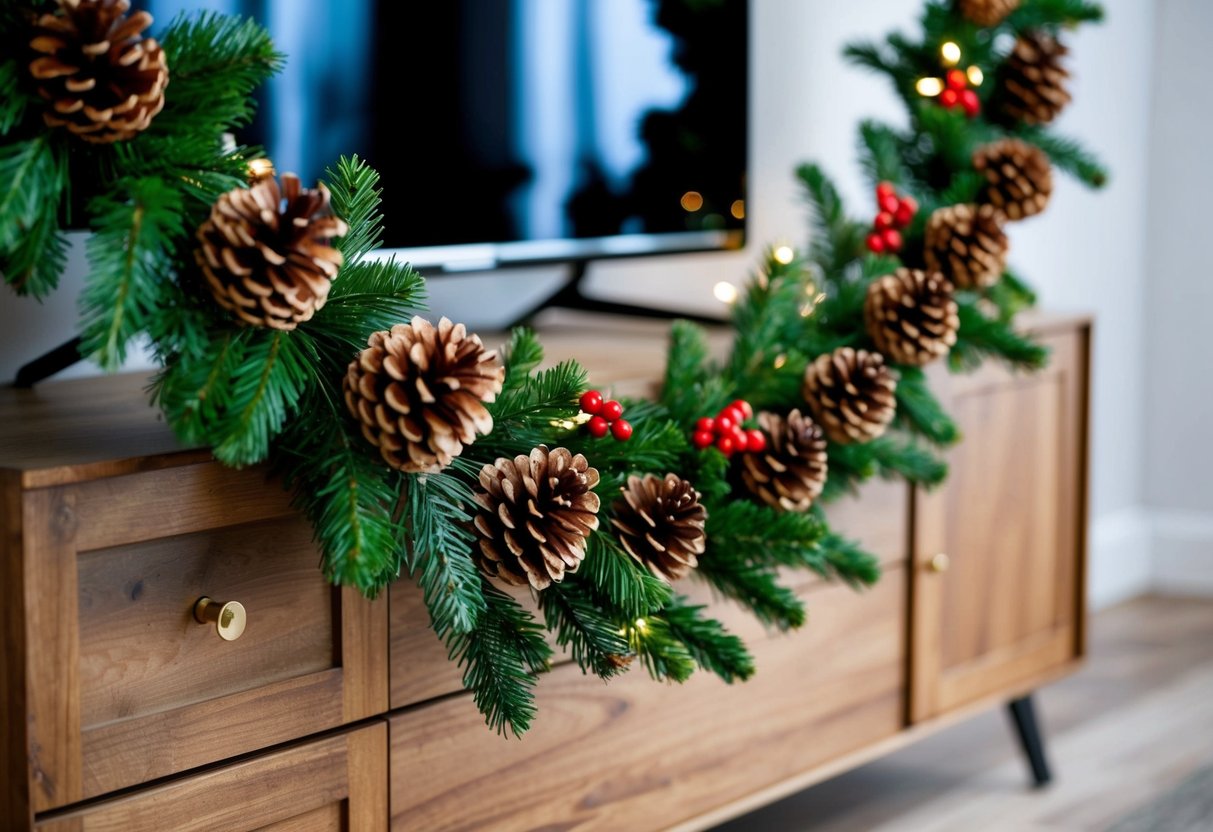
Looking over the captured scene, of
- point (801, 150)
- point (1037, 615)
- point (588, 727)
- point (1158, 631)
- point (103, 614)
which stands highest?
point (801, 150)

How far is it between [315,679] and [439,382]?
0.31 meters

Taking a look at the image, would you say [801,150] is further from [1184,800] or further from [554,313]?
→ [1184,800]

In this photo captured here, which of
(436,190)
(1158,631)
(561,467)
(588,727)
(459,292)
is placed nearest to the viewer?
(561,467)

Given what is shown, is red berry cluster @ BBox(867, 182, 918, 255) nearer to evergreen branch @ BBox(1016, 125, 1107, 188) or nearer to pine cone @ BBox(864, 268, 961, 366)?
pine cone @ BBox(864, 268, 961, 366)

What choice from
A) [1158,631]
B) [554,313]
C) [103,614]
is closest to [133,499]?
[103,614]

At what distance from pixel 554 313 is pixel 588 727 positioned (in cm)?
71

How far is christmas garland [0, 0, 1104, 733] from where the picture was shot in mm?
874

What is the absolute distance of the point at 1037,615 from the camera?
1952mm

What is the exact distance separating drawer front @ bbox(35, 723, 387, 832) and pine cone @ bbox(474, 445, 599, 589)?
22 cm

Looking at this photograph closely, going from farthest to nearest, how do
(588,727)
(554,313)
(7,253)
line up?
(554,313) < (588,727) < (7,253)

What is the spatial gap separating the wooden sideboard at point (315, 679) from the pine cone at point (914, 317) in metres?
0.24

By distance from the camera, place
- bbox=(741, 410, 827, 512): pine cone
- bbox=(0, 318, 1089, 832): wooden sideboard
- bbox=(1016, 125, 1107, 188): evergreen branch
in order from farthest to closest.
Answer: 1. bbox=(1016, 125, 1107, 188): evergreen branch
2. bbox=(741, 410, 827, 512): pine cone
3. bbox=(0, 318, 1089, 832): wooden sideboard

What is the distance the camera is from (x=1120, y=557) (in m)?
3.00

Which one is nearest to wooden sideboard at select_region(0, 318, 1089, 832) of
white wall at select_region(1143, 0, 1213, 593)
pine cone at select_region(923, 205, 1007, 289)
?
pine cone at select_region(923, 205, 1007, 289)
